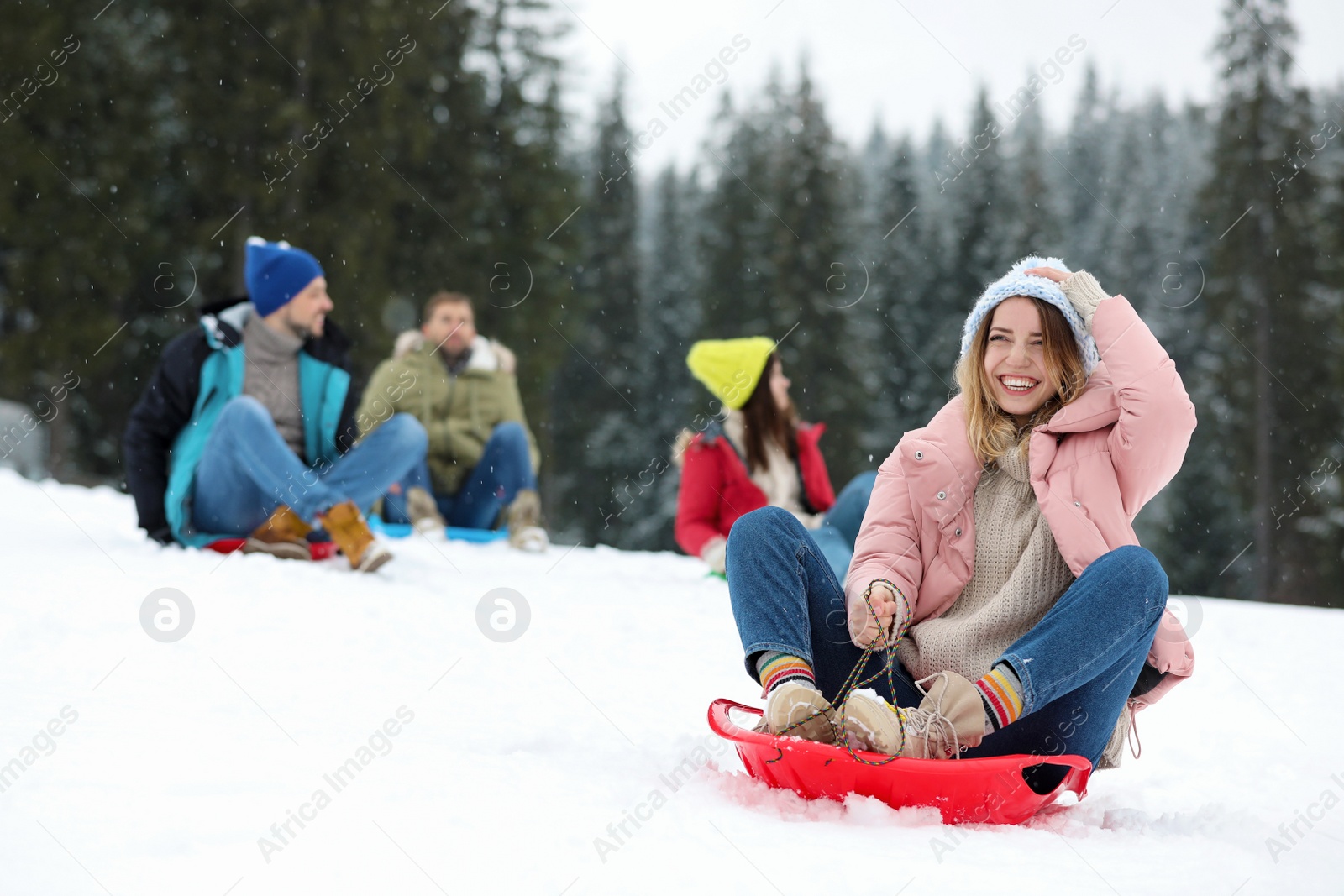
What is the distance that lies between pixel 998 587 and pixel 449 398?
172 inches

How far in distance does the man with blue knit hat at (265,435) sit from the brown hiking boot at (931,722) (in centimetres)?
263

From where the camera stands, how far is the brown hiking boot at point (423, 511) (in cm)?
570

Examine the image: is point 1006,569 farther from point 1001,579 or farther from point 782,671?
point 782,671

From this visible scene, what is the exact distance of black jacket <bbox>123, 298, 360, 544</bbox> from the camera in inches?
166

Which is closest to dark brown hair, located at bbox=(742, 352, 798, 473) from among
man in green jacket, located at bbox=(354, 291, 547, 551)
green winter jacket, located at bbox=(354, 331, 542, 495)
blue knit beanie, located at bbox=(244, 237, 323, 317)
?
man in green jacket, located at bbox=(354, 291, 547, 551)

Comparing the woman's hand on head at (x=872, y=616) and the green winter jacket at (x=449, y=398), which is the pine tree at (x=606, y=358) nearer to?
the green winter jacket at (x=449, y=398)

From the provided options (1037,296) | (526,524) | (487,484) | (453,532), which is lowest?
(453,532)

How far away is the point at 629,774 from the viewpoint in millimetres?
2070

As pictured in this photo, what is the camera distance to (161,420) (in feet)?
13.9

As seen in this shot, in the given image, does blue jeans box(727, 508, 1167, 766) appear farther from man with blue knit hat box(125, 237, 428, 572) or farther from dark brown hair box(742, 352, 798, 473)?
dark brown hair box(742, 352, 798, 473)

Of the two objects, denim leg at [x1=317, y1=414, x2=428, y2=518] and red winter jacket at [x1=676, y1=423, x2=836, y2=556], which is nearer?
denim leg at [x1=317, y1=414, x2=428, y2=518]

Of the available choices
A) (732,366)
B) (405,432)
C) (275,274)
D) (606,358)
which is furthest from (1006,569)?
(606,358)

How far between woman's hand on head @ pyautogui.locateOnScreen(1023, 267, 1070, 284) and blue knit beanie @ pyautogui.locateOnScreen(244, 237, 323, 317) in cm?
297

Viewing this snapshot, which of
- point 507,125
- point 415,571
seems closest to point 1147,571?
point 415,571
